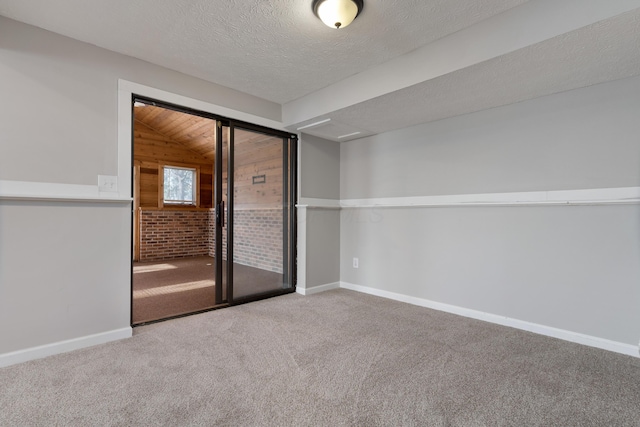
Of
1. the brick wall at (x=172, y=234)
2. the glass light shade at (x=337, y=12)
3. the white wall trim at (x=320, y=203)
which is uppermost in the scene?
the glass light shade at (x=337, y=12)

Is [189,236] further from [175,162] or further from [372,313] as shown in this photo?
[372,313]

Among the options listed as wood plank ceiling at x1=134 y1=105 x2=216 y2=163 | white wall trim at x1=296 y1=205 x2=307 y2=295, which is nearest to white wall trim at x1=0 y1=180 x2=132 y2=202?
white wall trim at x1=296 y1=205 x2=307 y2=295

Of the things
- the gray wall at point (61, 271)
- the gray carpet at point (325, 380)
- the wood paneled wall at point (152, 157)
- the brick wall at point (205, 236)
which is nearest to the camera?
the gray carpet at point (325, 380)

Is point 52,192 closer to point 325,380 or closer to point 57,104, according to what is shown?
point 57,104

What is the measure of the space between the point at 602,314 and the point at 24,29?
457cm

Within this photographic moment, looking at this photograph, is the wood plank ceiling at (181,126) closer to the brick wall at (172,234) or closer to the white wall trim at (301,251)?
the brick wall at (172,234)

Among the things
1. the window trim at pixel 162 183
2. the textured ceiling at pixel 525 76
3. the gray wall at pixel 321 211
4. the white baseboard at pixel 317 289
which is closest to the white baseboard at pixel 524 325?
the white baseboard at pixel 317 289

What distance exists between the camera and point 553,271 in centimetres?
251

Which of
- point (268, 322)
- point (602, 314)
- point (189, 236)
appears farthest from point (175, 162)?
point (602, 314)

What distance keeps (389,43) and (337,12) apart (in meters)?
0.62

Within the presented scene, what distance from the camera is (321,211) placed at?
3.96 meters

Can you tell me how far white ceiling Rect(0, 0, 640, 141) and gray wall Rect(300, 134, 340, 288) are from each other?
1082mm

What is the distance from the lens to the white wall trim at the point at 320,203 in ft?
12.4

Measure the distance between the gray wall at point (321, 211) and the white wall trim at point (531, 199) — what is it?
0.72 metres
